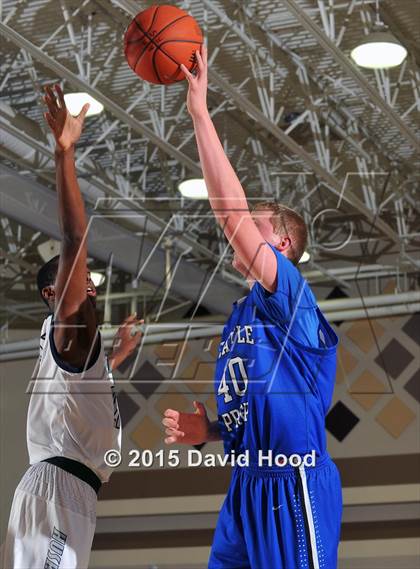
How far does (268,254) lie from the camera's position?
12.0 feet

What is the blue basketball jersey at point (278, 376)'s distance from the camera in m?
3.85

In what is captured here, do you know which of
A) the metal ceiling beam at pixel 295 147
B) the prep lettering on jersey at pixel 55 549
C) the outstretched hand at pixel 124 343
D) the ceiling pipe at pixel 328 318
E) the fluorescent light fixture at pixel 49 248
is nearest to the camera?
the prep lettering on jersey at pixel 55 549

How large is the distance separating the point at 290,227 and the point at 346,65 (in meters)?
7.00

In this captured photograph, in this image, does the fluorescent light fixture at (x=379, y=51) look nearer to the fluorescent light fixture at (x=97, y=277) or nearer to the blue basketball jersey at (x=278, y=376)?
the blue basketball jersey at (x=278, y=376)

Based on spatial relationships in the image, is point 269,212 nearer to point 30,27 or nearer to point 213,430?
point 213,430

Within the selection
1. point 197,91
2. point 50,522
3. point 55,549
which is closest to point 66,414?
point 50,522

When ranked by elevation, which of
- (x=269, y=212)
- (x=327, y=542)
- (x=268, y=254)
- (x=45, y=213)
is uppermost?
(x=45, y=213)

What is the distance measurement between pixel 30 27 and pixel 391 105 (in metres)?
4.15

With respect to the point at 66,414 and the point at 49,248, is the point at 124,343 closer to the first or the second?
the point at 66,414

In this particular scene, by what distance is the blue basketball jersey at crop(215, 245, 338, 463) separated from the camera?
385 cm

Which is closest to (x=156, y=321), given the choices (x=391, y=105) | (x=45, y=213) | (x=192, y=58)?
(x=45, y=213)

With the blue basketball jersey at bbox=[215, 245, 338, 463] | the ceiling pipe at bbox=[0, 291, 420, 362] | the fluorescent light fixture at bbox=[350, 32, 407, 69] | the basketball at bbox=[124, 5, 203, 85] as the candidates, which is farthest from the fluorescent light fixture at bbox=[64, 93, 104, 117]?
the blue basketball jersey at bbox=[215, 245, 338, 463]

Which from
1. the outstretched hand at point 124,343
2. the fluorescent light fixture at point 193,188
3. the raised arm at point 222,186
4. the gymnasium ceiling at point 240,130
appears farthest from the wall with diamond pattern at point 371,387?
the raised arm at point 222,186

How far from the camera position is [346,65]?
10.6 metres
